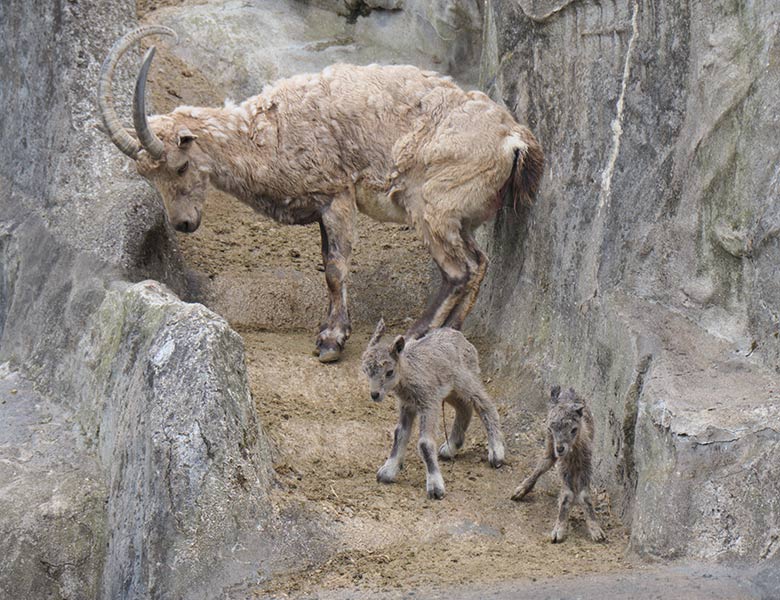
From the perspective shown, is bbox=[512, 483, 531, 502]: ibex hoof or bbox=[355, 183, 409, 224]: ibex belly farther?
bbox=[355, 183, 409, 224]: ibex belly

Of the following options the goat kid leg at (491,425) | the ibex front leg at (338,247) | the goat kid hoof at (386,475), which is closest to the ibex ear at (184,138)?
the ibex front leg at (338,247)

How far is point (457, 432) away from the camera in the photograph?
7434mm

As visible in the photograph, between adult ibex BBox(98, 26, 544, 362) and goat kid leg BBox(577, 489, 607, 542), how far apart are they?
2366mm

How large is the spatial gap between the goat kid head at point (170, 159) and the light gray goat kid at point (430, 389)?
2210mm

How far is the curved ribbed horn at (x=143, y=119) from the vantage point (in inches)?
311

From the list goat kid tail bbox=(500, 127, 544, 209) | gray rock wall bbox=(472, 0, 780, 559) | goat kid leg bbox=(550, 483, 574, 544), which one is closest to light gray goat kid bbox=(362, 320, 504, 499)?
gray rock wall bbox=(472, 0, 780, 559)

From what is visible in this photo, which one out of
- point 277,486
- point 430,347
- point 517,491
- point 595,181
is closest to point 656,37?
point 595,181

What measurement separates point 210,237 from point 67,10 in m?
2.10

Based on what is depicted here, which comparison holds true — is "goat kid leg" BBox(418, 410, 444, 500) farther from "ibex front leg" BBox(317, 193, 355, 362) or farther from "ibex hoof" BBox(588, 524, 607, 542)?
"ibex front leg" BBox(317, 193, 355, 362)

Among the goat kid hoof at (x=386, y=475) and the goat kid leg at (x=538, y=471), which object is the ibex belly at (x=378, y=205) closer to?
the goat kid hoof at (x=386, y=475)

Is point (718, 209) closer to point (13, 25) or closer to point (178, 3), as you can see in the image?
point (13, 25)

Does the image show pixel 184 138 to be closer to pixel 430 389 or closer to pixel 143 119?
pixel 143 119

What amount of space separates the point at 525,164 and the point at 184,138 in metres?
2.31

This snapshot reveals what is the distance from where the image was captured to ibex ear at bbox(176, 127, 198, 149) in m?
8.68
